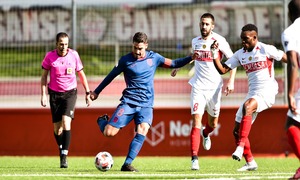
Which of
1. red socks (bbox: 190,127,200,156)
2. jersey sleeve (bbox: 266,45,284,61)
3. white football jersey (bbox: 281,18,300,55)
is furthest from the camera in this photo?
red socks (bbox: 190,127,200,156)

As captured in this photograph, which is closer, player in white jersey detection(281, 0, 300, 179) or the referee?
player in white jersey detection(281, 0, 300, 179)

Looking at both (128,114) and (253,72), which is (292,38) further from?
(128,114)

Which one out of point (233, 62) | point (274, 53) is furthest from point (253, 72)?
point (274, 53)

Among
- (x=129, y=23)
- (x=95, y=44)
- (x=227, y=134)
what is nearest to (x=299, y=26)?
(x=227, y=134)

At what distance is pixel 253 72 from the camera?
12.9 meters

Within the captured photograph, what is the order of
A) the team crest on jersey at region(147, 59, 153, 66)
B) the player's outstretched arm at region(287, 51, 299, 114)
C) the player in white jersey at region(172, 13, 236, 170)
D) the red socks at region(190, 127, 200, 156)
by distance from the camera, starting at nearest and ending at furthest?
the player's outstretched arm at region(287, 51, 299, 114), the team crest on jersey at region(147, 59, 153, 66), the red socks at region(190, 127, 200, 156), the player in white jersey at region(172, 13, 236, 170)

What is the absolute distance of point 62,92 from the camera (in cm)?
1452

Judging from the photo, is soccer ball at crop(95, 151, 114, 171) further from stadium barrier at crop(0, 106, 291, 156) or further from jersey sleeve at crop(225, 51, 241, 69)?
stadium barrier at crop(0, 106, 291, 156)

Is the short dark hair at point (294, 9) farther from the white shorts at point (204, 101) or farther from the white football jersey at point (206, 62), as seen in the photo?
the white shorts at point (204, 101)

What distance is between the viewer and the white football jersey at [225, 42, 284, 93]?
12742 millimetres

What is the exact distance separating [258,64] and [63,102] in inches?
137

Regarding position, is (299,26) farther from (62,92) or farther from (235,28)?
(235,28)

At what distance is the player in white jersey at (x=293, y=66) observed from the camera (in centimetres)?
904

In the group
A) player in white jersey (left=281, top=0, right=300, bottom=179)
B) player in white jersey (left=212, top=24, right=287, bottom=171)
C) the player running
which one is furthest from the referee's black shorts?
player in white jersey (left=281, top=0, right=300, bottom=179)
